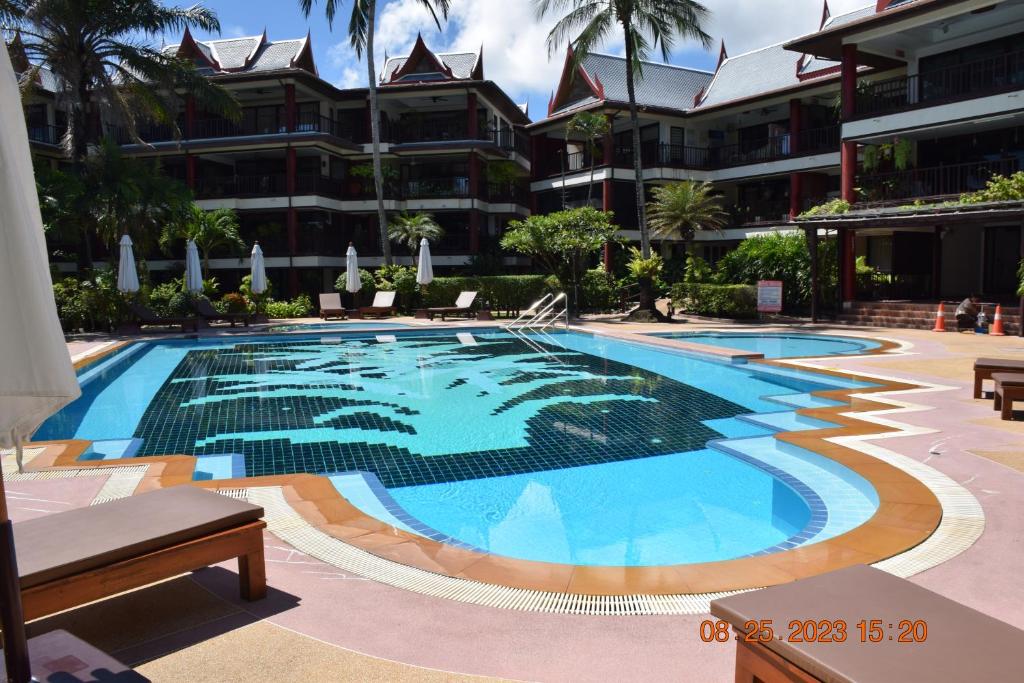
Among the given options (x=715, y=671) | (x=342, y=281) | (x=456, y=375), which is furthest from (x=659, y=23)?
(x=715, y=671)

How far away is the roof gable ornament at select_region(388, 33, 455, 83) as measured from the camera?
3294 centimetres

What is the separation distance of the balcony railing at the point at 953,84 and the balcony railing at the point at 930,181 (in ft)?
6.20

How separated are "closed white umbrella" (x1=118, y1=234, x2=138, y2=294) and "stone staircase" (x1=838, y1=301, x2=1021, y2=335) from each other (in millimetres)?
19254

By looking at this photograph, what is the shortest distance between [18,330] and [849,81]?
24.6 m

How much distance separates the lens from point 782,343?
17281mm

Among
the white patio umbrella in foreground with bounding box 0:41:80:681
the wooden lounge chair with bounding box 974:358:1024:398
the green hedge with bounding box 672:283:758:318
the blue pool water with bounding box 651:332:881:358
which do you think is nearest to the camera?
the white patio umbrella in foreground with bounding box 0:41:80:681

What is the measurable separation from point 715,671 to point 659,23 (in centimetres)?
2307

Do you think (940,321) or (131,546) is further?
(940,321)

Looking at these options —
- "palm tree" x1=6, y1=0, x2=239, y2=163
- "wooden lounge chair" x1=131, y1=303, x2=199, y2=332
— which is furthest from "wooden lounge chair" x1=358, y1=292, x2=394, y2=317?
"palm tree" x1=6, y1=0, x2=239, y2=163

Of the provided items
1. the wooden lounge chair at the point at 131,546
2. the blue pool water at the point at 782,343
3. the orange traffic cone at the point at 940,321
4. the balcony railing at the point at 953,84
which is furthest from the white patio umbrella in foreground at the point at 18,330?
the balcony railing at the point at 953,84

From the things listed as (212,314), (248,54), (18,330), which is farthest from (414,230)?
(18,330)

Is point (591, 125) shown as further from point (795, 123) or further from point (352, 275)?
point (352, 275)

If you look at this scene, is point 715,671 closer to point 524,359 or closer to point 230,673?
point 230,673

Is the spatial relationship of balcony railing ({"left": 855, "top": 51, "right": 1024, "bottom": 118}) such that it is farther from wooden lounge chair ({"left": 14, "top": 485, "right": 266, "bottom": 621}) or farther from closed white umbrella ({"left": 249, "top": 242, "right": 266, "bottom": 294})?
wooden lounge chair ({"left": 14, "top": 485, "right": 266, "bottom": 621})
